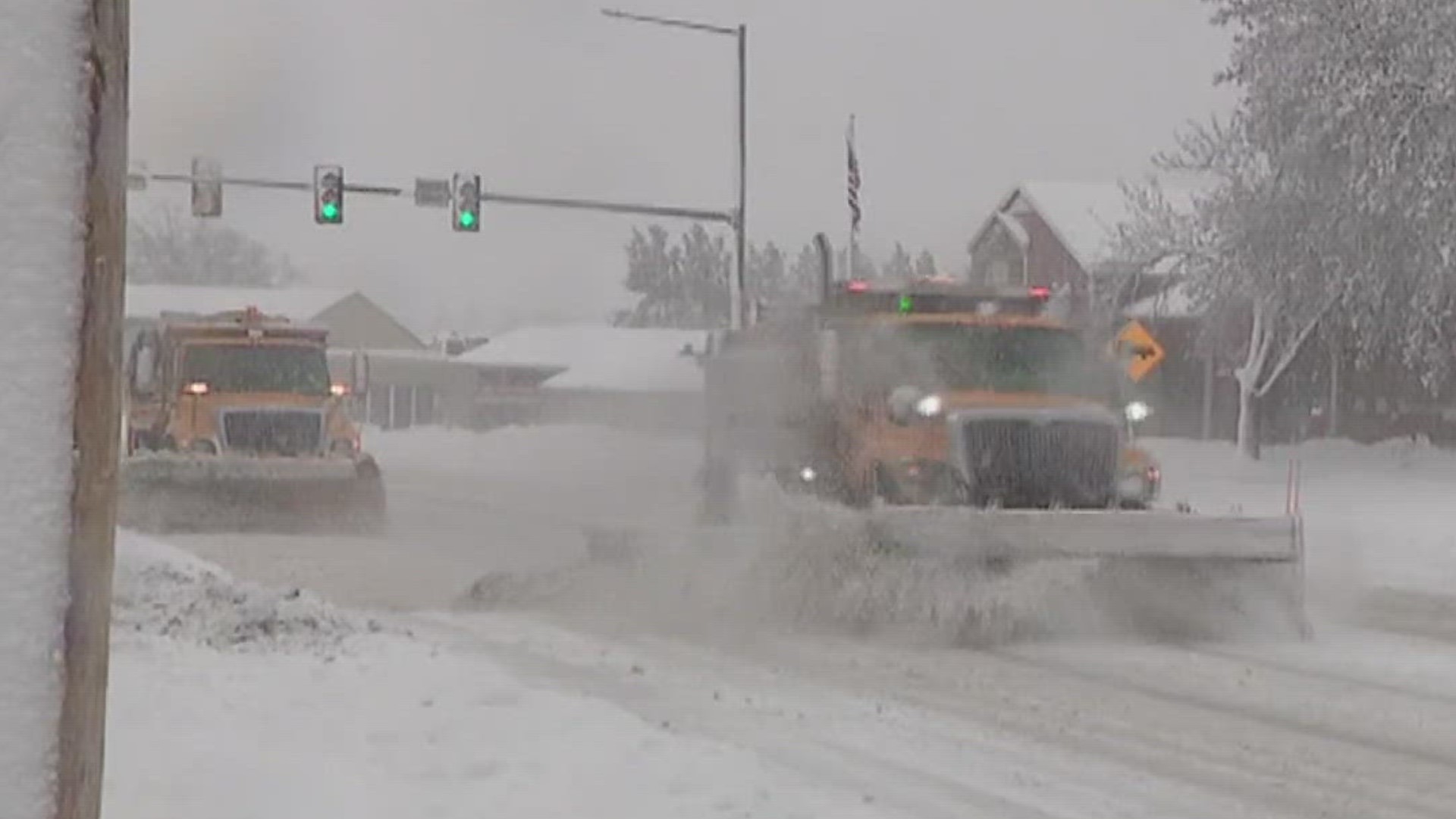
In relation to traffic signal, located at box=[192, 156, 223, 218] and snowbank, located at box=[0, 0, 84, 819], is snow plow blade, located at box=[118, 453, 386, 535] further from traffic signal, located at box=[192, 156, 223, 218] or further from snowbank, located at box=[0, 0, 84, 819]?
snowbank, located at box=[0, 0, 84, 819]

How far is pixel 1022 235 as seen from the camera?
51.8m

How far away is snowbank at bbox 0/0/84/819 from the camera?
7.06 feet

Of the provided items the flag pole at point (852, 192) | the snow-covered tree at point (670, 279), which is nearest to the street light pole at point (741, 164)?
the flag pole at point (852, 192)

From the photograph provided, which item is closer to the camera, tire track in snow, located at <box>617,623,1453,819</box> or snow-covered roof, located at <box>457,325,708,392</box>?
tire track in snow, located at <box>617,623,1453,819</box>

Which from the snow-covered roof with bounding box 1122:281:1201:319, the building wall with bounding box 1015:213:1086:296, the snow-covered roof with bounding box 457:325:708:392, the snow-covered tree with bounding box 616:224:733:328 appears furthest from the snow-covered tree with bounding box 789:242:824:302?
the snow-covered tree with bounding box 616:224:733:328

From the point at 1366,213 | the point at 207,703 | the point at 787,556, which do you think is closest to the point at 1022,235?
the point at 1366,213

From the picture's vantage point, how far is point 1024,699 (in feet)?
29.3

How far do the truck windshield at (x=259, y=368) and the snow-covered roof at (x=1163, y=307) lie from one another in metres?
23.7

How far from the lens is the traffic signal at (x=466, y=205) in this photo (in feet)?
90.6

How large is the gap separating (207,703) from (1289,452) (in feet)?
113

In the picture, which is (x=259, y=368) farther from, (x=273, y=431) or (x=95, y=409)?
(x=95, y=409)

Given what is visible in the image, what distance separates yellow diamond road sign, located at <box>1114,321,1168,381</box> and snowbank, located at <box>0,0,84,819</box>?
1191 centimetres

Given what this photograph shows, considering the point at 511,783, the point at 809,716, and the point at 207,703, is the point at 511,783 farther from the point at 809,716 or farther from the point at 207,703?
the point at 809,716

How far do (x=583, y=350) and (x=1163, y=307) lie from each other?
131ft
